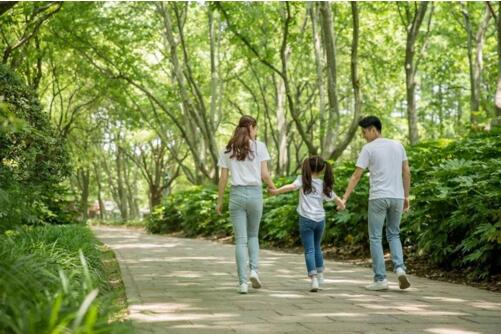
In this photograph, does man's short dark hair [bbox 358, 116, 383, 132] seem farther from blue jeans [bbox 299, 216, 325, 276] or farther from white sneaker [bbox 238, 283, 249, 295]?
white sneaker [bbox 238, 283, 249, 295]

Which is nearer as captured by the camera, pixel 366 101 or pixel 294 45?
pixel 294 45

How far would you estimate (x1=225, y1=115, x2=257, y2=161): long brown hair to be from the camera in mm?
7023

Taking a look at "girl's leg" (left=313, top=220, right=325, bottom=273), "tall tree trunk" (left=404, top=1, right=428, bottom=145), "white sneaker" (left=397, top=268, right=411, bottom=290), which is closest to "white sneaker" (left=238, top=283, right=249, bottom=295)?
"girl's leg" (left=313, top=220, right=325, bottom=273)

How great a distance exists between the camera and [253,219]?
23.4 feet

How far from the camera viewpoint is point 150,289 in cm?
712

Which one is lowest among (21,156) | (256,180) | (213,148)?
(256,180)

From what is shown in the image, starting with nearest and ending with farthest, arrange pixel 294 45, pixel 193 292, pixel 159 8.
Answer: pixel 193 292, pixel 294 45, pixel 159 8

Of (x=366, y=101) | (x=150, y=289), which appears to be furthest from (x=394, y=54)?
(x=150, y=289)

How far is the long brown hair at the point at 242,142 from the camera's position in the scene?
7.02 metres

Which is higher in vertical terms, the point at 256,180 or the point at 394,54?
the point at 394,54

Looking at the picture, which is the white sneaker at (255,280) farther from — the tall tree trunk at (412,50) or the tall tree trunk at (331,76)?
the tall tree trunk at (412,50)

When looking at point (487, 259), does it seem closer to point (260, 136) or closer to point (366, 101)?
point (366, 101)

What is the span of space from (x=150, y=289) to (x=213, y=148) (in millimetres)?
14711

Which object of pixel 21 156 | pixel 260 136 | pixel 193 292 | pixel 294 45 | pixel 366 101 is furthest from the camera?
pixel 260 136
